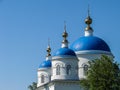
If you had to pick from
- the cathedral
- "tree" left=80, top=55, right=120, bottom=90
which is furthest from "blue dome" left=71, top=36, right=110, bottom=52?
"tree" left=80, top=55, right=120, bottom=90

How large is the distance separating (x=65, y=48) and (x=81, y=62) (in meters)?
1.89

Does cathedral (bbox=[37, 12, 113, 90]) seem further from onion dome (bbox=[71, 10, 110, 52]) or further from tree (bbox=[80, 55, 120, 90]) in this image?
tree (bbox=[80, 55, 120, 90])

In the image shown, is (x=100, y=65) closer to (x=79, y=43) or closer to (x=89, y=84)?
(x=89, y=84)

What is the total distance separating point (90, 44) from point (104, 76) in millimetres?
11201

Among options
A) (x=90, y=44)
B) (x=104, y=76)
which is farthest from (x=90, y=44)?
(x=104, y=76)

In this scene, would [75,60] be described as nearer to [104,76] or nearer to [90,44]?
[90,44]

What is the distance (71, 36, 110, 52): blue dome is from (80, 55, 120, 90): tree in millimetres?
10116

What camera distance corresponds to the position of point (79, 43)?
38750 millimetres

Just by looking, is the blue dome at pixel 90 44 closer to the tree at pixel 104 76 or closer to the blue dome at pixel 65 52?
the blue dome at pixel 65 52

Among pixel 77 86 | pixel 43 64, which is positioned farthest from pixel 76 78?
pixel 43 64

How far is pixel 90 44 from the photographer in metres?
38.2

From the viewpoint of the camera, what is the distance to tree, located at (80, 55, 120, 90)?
88.3 feet

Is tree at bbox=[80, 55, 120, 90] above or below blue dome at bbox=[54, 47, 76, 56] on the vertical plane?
below

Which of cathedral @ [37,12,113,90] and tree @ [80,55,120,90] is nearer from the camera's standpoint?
tree @ [80,55,120,90]
